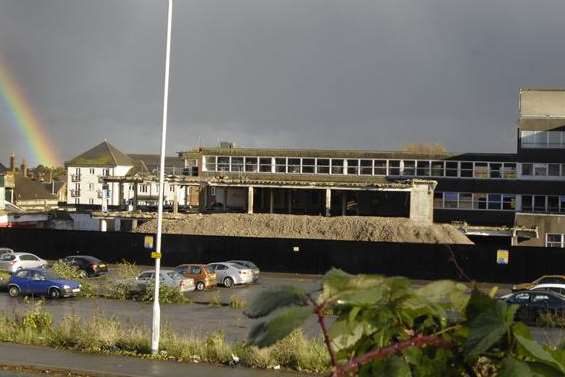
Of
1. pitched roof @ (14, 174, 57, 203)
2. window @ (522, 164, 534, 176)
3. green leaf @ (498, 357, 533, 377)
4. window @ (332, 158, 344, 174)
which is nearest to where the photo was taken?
green leaf @ (498, 357, 533, 377)

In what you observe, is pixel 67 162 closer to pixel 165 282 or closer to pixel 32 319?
pixel 165 282

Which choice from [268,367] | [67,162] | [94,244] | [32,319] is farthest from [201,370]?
[67,162]

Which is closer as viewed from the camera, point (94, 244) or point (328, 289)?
point (328, 289)

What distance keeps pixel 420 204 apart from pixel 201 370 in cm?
4955

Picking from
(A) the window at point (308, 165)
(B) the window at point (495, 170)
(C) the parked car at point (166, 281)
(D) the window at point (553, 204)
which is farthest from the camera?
(A) the window at point (308, 165)

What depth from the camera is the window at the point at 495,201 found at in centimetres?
6594

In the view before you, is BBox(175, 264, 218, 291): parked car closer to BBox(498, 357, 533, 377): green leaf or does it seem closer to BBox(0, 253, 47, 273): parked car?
BBox(0, 253, 47, 273): parked car

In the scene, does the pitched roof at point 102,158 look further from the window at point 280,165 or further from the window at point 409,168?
the window at point 409,168

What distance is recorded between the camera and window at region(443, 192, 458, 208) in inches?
2650

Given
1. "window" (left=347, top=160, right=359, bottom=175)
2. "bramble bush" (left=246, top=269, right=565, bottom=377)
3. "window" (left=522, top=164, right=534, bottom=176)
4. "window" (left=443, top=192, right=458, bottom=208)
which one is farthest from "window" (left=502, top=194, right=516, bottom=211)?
"bramble bush" (left=246, top=269, right=565, bottom=377)

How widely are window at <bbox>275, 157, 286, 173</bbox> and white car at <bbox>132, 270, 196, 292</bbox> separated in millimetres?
36963

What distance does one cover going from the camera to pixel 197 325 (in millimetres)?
23922

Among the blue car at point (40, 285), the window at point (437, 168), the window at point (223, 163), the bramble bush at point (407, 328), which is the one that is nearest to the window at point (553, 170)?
the window at point (437, 168)

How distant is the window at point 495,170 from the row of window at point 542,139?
4.03 m
